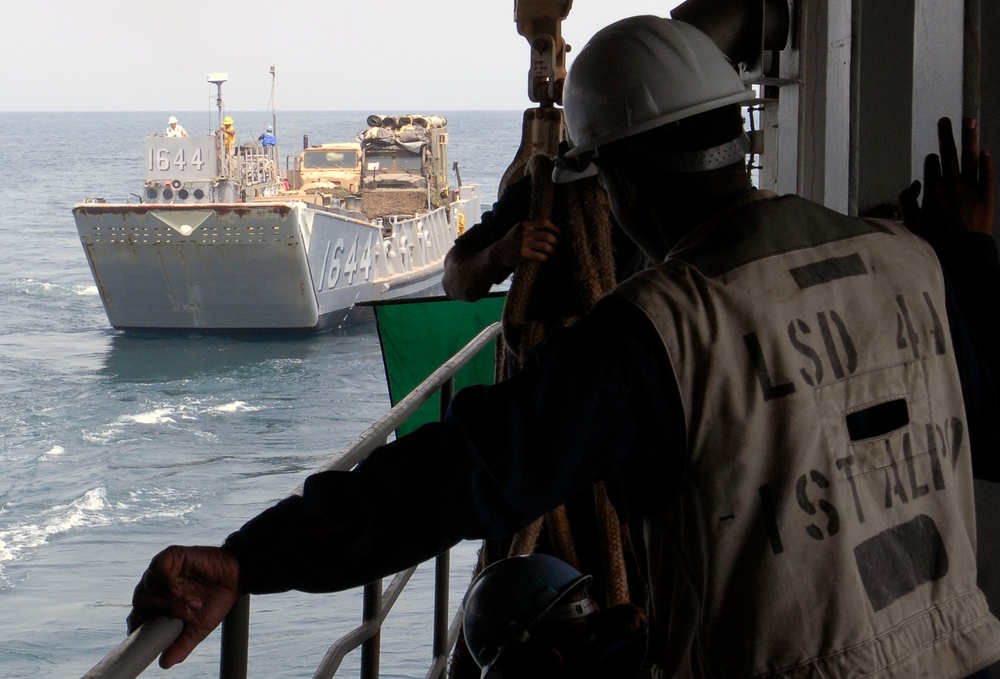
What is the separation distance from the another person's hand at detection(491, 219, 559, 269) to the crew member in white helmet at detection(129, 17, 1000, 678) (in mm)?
1177

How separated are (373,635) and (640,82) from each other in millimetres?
1397

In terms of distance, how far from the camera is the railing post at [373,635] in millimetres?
2322

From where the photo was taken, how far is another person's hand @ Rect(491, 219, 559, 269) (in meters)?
2.61

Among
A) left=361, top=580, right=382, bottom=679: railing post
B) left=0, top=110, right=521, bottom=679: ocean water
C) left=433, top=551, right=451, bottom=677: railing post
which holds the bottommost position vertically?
left=0, top=110, right=521, bottom=679: ocean water

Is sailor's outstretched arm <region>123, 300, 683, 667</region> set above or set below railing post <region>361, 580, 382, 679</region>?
above

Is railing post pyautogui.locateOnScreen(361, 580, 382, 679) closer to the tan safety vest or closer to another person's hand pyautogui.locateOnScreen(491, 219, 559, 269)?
another person's hand pyautogui.locateOnScreen(491, 219, 559, 269)

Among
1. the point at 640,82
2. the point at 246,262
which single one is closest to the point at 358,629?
the point at 640,82

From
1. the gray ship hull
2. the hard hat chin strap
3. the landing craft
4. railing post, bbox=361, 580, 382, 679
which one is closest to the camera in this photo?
the hard hat chin strap

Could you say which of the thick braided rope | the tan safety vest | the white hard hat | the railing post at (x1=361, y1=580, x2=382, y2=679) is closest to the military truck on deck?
the thick braided rope

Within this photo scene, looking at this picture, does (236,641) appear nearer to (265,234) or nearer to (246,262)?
(265,234)

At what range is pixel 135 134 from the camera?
18312 centimetres

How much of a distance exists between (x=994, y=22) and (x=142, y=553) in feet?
69.9

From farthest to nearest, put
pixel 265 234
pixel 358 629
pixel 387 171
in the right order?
pixel 387 171 < pixel 265 234 < pixel 358 629

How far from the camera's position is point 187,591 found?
1.22m
